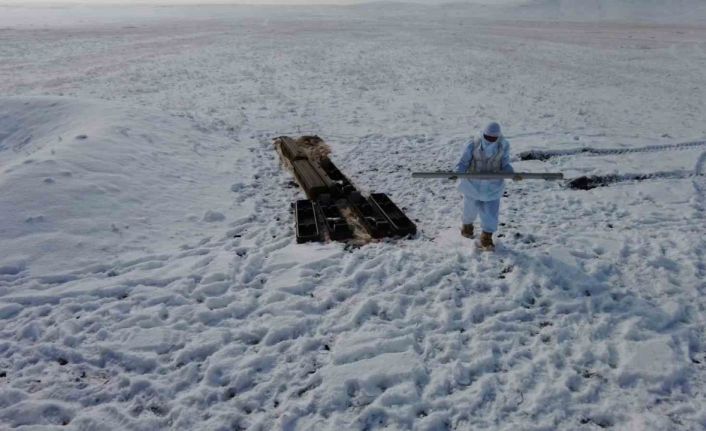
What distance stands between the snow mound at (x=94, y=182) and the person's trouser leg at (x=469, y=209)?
4.35 m

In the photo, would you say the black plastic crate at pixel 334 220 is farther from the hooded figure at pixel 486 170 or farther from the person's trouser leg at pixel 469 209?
the hooded figure at pixel 486 170

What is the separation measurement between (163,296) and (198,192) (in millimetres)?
3667

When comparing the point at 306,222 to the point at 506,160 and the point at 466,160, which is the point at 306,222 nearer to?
the point at 466,160

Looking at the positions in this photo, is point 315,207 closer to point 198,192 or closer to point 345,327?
point 198,192

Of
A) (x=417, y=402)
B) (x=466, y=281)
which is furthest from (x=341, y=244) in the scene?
(x=417, y=402)

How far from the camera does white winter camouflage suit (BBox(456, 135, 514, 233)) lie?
626 centimetres

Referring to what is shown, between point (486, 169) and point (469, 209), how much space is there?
687mm

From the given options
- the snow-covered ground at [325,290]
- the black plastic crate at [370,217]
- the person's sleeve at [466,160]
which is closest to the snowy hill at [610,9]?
the snow-covered ground at [325,290]

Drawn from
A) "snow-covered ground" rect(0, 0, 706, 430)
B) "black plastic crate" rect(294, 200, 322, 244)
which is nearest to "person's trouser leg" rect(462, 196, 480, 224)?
"snow-covered ground" rect(0, 0, 706, 430)

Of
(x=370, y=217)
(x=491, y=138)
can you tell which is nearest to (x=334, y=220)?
(x=370, y=217)

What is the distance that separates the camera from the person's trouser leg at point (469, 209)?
6.62 meters

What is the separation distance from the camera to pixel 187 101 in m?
16.5

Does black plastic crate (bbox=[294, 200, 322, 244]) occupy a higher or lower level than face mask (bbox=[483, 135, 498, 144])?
lower

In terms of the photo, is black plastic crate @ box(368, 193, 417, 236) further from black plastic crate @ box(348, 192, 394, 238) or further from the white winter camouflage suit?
the white winter camouflage suit
